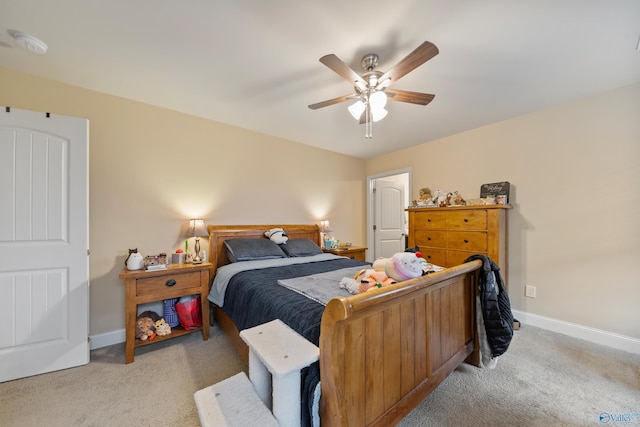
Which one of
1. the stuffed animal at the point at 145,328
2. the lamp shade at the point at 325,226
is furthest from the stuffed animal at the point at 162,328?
the lamp shade at the point at 325,226

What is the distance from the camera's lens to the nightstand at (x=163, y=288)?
6.55ft

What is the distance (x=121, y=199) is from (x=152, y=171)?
401 millimetres

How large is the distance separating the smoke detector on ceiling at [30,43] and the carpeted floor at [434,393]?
239 centimetres

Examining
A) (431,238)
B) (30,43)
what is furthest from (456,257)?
(30,43)

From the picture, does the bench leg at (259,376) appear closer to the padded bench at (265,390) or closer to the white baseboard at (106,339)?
the padded bench at (265,390)

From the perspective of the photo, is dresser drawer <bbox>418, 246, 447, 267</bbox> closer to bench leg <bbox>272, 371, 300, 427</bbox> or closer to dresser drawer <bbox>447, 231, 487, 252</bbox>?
dresser drawer <bbox>447, 231, 487, 252</bbox>

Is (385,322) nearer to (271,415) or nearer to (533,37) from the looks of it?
(271,415)

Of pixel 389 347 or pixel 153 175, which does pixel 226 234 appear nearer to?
pixel 153 175

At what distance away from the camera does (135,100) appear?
8.04ft

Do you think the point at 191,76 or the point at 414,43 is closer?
the point at 414,43

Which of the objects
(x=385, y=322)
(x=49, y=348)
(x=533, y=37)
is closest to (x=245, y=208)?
(x=49, y=348)

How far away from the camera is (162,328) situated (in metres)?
2.25

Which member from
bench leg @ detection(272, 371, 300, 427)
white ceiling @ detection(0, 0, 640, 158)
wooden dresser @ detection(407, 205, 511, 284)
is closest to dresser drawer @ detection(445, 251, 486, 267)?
wooden dresser @ detection(407, 205, 511, 284)

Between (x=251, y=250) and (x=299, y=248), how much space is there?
0.63 meters
